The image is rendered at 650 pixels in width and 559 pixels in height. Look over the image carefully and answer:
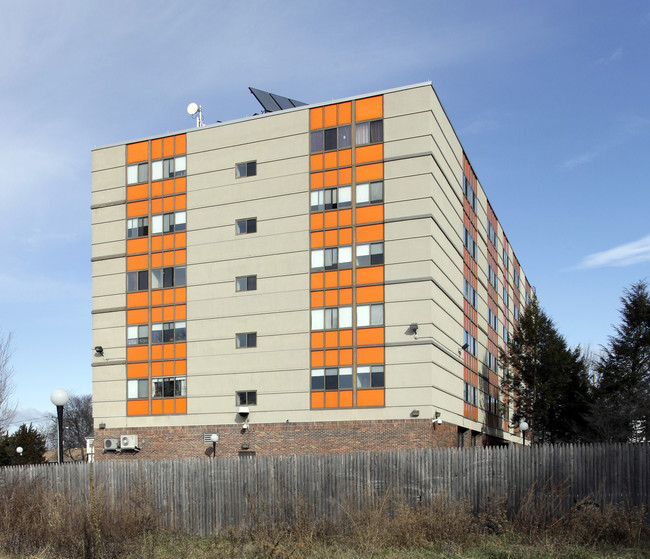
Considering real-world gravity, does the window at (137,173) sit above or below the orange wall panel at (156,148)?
below

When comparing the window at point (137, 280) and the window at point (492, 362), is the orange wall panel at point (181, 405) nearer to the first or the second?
the window at point (137, 280)

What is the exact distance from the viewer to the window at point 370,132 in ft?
126

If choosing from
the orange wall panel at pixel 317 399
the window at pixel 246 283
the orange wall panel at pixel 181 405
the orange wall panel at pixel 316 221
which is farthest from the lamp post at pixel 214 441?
the orange wall panel at pixel 316 221

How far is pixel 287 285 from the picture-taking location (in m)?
39.1

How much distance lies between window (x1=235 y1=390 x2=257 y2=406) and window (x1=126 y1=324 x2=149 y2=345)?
6868 millimetres

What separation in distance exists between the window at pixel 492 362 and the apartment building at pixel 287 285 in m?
8.67

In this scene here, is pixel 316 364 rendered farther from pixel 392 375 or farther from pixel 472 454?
pixel 472 454

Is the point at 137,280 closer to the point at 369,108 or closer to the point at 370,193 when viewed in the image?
the point at 370,193

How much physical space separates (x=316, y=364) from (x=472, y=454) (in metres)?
19.1

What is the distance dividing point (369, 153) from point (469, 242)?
12.0 meters

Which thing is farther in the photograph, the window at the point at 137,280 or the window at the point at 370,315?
the window at the point at 137,280


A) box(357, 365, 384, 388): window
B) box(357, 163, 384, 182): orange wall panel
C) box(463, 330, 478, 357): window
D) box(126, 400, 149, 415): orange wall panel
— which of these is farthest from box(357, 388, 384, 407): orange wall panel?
box(126, 400, 149, 415): orange wall panel

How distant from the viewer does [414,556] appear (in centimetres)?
1485

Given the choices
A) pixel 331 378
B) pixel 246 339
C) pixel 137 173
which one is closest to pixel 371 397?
pixel 331 378
